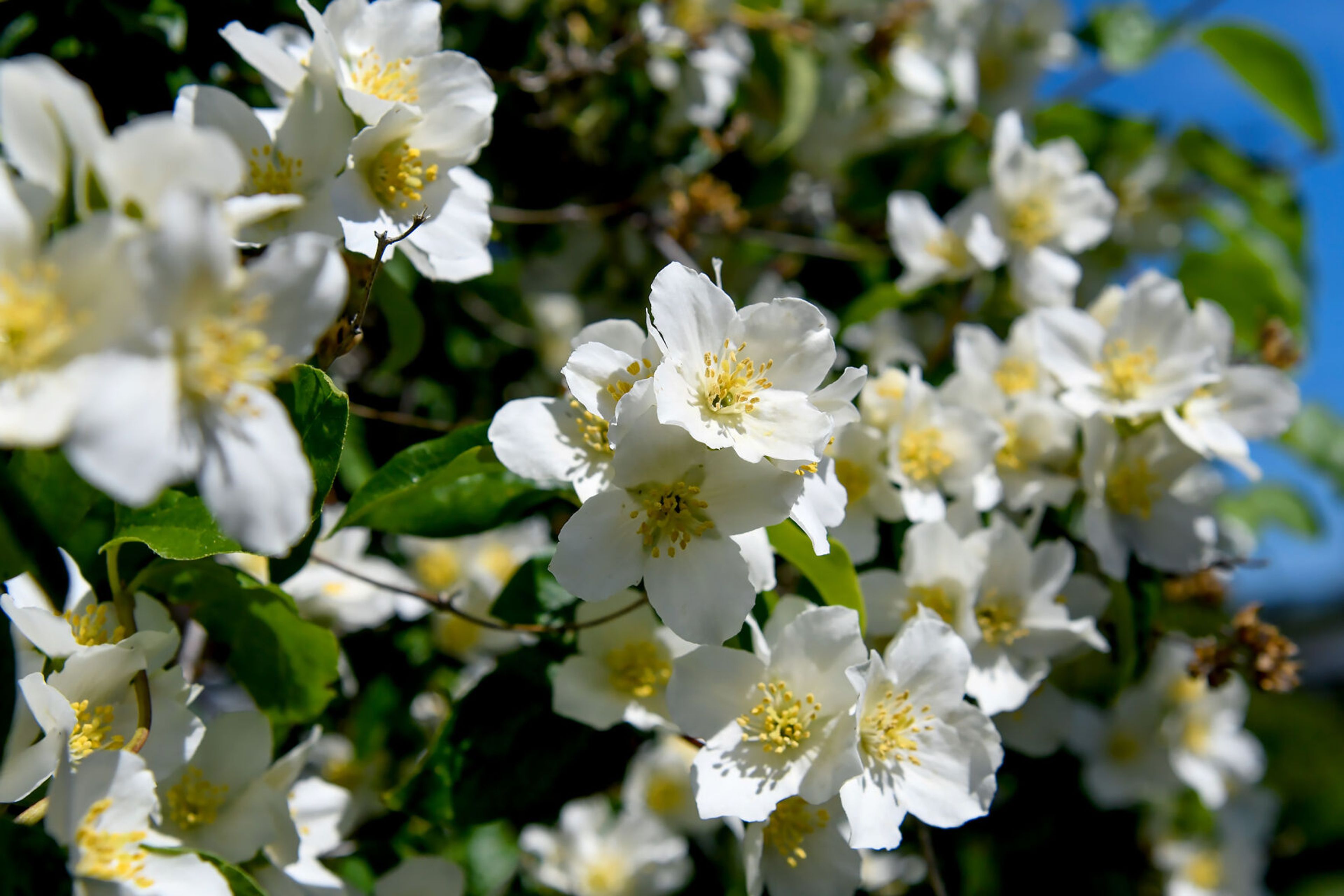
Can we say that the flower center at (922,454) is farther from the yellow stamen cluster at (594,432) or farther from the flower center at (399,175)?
the flower center at (399,175)

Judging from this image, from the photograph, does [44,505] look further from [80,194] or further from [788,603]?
[788,603]

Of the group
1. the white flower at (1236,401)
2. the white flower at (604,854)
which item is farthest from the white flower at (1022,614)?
the white flower at (604,854)

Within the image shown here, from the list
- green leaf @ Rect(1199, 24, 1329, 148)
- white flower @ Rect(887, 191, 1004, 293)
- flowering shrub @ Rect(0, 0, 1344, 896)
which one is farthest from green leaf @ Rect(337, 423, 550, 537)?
green leaf @ Rect(1199, 24, 1329, 148)

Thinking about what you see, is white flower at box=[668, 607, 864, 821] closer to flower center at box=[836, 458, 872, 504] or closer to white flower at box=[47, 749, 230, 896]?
flower center at box=[836, 458, 872, 504]

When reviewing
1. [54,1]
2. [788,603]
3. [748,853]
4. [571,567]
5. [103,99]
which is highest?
[54,1]

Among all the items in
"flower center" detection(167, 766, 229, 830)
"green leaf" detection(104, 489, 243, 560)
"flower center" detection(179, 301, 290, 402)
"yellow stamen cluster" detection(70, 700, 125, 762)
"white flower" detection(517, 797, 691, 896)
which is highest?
"flower center" detection(179, 301, 290, 402)

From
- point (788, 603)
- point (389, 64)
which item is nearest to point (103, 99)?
point (389, 64)
